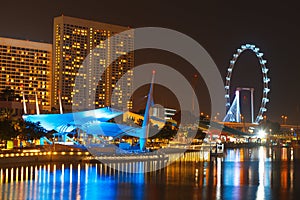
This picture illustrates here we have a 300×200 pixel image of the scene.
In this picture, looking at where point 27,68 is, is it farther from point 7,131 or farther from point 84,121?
point 7,131

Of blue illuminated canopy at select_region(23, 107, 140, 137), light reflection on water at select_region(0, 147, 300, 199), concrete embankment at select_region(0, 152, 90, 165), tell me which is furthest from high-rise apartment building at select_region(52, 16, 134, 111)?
light reflection on water at select_region(0, 147, 300, 199)

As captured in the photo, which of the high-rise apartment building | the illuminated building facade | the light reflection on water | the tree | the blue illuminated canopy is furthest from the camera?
the high-rise apartment building

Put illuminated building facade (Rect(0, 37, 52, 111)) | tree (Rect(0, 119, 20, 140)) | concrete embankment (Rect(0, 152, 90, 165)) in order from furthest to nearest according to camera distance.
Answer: illuminated building facade (Rect(0, 37, 52, 111))
tree (Rect(0, 119, 20, 140))
concrete embankment (Rect(0, 152, 90, 165))

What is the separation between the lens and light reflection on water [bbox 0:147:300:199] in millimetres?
22828

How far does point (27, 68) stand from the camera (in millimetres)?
106312

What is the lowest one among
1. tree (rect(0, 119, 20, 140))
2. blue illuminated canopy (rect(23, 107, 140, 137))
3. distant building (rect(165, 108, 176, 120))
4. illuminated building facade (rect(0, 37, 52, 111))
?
tree (rect(0, 119, 20, 140))

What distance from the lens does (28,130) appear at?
44.8 metres

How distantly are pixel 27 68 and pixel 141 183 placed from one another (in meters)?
83.1

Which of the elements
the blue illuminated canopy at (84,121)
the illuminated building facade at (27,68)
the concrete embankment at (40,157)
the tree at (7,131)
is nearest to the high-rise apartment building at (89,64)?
the illuminated building facade at (27,68)

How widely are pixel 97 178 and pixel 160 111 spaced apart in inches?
3845

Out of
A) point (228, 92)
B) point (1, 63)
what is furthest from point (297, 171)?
point (1, 63)

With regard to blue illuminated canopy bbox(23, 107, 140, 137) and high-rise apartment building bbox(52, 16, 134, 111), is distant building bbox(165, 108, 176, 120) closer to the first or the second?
high-rise apartment building bbox(52, 16, 134, 111)

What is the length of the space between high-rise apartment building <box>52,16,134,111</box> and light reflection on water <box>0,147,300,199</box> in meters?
77.1

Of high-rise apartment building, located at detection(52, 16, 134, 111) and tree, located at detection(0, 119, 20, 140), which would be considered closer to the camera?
tree, located at detection(0, 119, 20, 140)
